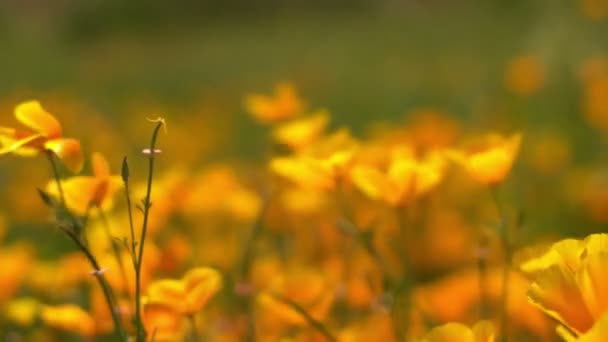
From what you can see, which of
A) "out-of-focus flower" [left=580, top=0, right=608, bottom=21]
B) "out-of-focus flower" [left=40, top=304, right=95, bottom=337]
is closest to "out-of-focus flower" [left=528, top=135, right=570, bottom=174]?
"out-of-focus flower" [left=580, top=0, right=608, bottom=21]

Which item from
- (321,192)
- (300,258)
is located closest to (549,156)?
(300,258)

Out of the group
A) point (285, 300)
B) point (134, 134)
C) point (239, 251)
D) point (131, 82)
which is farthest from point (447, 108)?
point (285, 300)

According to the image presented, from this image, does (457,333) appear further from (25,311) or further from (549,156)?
(549,156)

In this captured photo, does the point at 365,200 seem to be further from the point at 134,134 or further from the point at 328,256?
the point at 134,134

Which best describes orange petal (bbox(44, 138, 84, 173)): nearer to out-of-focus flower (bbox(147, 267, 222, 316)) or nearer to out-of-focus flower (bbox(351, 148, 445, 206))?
out-of-focus flower (bbox(147, 267, 222, 316))

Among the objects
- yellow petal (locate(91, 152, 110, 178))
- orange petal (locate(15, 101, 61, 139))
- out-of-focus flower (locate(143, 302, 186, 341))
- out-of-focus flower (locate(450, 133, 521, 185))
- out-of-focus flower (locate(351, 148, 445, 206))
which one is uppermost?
A: orange petal (locate(15, 101, 61, 139))

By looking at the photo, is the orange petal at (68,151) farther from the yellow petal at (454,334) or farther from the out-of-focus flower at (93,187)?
the yellow petal at (454,334)

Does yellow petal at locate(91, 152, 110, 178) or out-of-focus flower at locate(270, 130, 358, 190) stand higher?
yellow petal at locate(91, 152, 110, 178)
